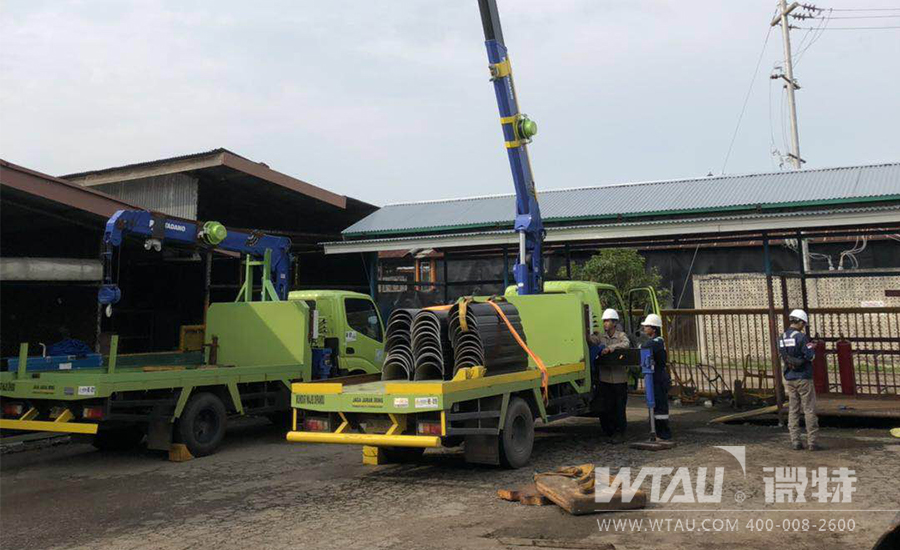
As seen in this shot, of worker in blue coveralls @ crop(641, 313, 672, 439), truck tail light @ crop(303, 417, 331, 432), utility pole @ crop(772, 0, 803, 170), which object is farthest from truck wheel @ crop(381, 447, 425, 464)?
utility pole @ crop(772, 0, 803, 170)

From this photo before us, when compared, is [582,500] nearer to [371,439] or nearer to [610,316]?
[371,439]

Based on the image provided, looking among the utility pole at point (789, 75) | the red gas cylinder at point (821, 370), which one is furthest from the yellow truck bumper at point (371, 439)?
the utility pole at point (789, 75)

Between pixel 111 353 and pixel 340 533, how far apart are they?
4.84 meters

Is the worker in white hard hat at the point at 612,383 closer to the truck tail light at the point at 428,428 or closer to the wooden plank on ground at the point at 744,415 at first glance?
the wooden plank on ground at the point at 744,415

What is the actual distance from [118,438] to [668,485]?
7944 millimetres

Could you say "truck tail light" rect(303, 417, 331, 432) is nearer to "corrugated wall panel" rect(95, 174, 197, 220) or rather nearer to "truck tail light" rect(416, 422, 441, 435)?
"truck tail light" rect(416, 422, 441, 435)

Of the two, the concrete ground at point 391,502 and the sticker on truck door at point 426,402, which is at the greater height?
the sticker on truck door at point 426,402

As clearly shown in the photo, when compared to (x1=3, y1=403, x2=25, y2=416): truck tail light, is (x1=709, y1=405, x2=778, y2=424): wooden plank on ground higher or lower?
lower

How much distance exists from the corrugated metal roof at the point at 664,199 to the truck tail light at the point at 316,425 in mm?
9560

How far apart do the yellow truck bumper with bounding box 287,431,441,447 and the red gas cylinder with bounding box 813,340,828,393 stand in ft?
27.3

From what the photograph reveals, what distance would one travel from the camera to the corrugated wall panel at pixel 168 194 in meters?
16.3

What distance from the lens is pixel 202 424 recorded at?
375 inches

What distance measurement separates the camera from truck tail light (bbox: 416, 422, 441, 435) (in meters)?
7.02

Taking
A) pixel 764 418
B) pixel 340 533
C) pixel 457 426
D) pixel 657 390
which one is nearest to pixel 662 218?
pixel 764 418
